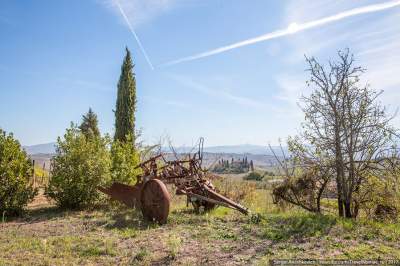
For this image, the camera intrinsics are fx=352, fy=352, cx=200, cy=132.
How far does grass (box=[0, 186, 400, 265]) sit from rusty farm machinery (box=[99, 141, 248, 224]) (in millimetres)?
391

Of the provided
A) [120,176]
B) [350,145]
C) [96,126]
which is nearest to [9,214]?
[120,176]

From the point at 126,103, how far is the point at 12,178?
9.01 meters

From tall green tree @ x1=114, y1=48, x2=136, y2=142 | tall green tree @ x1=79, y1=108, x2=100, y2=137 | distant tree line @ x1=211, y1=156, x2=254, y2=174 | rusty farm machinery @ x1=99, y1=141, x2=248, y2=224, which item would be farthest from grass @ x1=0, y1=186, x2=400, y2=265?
distant tree line @ x1=211, y1=156, x2=254, y2=174

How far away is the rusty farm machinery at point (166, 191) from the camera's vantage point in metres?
8.55

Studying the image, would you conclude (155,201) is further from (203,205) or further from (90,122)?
(90,122)

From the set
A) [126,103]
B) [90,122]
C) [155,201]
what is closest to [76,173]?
[155,201]

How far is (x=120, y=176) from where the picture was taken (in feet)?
41.3

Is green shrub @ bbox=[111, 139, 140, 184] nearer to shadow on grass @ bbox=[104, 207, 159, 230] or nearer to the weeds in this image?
shadow on grass @ bbox=[104, 207, 159, 230]

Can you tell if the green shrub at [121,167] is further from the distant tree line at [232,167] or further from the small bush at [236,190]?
the distant tree line at [232,167]

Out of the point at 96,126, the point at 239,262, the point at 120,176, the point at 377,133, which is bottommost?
the point at 239,262

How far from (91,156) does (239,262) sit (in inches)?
296

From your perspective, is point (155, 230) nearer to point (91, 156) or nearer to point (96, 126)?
point (91, 156)

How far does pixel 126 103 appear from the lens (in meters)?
18.4

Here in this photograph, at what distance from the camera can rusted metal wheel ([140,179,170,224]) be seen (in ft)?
27.5
